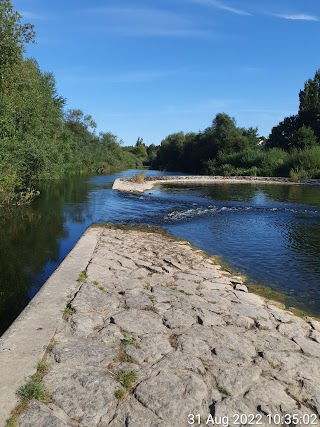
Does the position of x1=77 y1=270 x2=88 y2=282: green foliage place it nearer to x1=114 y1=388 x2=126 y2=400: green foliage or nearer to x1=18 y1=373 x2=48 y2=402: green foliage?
x1=18 y1=373 x2=48 y2=402: green foliage

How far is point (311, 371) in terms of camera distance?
10.4ft

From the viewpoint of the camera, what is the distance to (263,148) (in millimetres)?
51094

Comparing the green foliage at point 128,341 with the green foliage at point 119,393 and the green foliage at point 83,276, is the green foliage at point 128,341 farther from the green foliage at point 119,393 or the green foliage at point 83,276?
the green foliage at point 83,276

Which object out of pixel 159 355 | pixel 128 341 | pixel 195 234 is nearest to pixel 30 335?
pixel 128 341

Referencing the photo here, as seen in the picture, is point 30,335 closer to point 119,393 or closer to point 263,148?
point 119,393

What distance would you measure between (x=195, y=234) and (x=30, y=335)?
6.87 meters

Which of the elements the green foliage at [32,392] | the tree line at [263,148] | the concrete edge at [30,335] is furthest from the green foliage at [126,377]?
the tree line at [263,148]

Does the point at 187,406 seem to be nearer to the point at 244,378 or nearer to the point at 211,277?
the point at 244,378

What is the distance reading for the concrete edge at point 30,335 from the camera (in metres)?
A: 2.74

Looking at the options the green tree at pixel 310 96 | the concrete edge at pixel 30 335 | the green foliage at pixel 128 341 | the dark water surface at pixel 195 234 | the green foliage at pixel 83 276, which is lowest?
the dark water surface at pixel 195 234

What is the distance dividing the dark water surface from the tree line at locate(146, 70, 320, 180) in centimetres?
1897

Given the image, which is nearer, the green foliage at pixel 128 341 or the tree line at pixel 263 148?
the green foliage at pixel 128 341

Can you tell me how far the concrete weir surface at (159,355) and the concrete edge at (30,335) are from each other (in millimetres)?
10

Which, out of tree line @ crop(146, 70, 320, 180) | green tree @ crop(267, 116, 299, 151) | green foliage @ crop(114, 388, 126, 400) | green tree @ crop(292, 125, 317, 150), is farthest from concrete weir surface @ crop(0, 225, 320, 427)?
green tree @ crop(267, 116, 299, 151)
